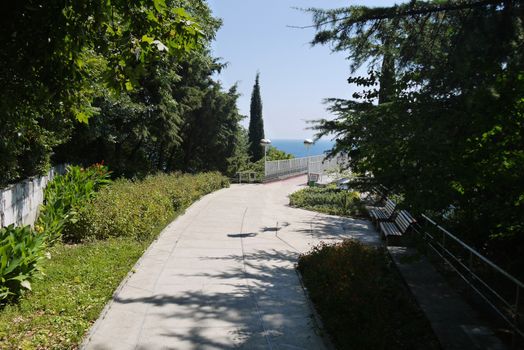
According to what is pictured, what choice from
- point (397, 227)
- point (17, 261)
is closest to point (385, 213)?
point (397, 227)

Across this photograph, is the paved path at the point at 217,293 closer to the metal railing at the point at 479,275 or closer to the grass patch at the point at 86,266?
the grass patch at the point at 86,266

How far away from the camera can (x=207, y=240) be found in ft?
39.7

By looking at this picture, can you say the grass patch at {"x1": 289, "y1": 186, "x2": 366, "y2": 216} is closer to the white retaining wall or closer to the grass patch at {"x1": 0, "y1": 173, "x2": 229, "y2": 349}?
the grass patch at {"x1": 0, "y1": 173, "x2": 229, "y2": 349}

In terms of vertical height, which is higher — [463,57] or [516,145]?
[463,57]

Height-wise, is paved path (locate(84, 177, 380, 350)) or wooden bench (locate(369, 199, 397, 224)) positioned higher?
wooden bench (locate(369, 199, 397, 224))

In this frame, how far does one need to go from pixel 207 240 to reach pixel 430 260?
5.82 meters

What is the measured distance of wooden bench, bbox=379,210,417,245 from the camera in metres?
11.0

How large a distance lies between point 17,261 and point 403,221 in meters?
9.18

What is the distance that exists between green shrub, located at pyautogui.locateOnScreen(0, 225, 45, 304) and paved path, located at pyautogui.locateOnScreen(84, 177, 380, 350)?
1380 mm

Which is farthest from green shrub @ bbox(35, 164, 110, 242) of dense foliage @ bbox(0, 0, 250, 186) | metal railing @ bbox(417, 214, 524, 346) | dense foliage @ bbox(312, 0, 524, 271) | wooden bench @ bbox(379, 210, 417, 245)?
wooden bench @ bbox(379, 210, 417, 245)

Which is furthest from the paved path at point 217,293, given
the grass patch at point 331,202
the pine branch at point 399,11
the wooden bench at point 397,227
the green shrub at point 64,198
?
the pine branch at point 399,11

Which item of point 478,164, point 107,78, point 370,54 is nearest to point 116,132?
point 370,54

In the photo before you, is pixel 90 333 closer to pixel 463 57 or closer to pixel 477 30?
pixel 463 57

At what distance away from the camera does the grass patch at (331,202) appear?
1819 cm
